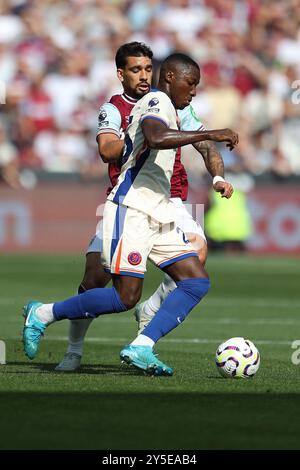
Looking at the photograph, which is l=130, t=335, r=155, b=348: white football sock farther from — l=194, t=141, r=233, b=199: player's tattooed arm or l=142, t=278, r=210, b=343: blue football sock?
l=194, t=141, r=233, b=199: player's tattooed arm

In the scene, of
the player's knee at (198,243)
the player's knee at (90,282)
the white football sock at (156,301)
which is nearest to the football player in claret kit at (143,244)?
the player's knee at (90,282)

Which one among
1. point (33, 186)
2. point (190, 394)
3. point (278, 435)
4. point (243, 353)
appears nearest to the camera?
point (278, 435)

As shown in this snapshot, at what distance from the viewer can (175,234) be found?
791 centimetres

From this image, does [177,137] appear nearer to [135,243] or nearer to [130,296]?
[135,243]

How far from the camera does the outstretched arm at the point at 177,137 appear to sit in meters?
7.23

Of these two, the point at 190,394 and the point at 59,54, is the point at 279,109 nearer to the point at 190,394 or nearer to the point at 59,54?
the point at 59,54

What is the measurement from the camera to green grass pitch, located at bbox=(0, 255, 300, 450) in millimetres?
5559

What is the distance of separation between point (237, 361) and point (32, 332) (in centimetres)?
141

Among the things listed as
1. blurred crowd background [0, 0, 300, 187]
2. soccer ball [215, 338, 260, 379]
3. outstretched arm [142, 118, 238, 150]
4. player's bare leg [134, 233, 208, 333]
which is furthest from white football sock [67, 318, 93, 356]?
blurred crowd background [0, 0, 300, 187]

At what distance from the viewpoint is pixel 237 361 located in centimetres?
788

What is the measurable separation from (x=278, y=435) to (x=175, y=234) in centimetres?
250

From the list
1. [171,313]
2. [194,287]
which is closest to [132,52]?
[194,287]

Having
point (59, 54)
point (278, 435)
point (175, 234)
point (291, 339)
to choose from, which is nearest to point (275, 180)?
point (59, 54)

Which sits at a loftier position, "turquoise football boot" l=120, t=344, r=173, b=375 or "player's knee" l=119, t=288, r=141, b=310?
"player's knee" l=119, t=288, r=141, b=310
